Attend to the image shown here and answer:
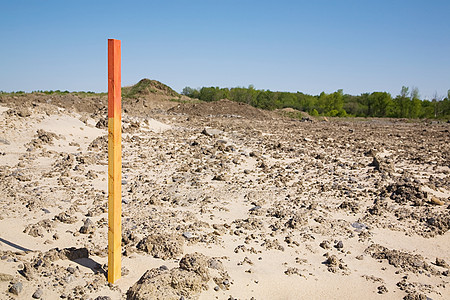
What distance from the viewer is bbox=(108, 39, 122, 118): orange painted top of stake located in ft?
10.4

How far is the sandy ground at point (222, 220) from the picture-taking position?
3900 mm

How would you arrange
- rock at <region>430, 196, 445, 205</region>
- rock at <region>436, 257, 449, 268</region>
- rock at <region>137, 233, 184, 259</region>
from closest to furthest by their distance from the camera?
rock at <region>137, 233, 184, 259</region> < rock at <region>436, 257, 449, 268</region> < rock at <region>430, 196, 445, 205</region>

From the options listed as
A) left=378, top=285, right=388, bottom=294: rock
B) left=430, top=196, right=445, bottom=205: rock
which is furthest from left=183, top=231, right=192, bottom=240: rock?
left=430, top=196, right=445, bottom=205: rock

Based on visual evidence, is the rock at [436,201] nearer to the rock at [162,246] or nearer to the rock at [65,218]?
the rock at [162,246]

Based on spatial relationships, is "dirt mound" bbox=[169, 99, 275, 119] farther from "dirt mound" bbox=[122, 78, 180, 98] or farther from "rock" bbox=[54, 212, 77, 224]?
"rock" bbox=[54, 212, 77, 224]

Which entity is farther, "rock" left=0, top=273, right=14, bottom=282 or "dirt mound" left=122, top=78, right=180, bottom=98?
"dirt mound" left=122, top=78, right=180, bottom=98

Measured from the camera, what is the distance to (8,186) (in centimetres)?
634

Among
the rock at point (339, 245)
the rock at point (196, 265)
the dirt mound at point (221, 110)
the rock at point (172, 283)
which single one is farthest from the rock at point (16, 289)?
the dirt mound at point (221, 110)

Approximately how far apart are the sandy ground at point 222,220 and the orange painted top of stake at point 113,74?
1.69 meters

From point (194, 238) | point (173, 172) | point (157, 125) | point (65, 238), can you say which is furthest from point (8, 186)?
point (157, 125)

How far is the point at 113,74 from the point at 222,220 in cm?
321

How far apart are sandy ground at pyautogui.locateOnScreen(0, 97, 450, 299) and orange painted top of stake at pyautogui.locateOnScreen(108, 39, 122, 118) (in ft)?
5.56

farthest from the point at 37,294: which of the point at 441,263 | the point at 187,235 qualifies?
the point at 441,263

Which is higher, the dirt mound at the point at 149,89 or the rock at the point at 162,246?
the dirt mound at the point at 149,89
